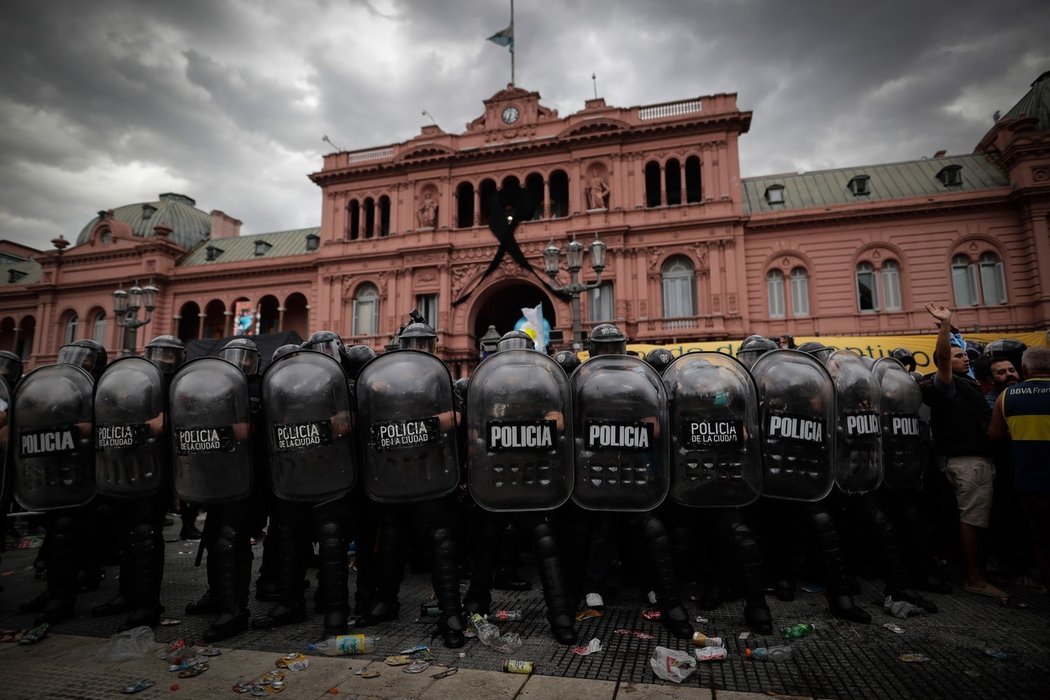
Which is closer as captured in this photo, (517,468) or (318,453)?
(517,468)

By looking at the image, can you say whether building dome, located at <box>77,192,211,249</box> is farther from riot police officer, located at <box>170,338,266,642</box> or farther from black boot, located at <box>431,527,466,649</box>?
black boot, located at <box>431,527,466,649</box>

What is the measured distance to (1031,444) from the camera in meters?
4.53

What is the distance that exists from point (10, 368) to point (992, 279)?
95.6ft

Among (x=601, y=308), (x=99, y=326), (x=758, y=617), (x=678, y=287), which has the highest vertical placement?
(x=99, y=326)

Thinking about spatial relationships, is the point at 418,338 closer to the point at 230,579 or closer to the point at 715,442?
the point at 230,579

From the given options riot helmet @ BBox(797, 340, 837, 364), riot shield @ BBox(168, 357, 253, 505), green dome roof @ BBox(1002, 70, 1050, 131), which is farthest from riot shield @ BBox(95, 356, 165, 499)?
green dome roof @ BBox(1002, 70, 1050, 131)

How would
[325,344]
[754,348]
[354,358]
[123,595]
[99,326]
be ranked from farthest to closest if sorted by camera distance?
[99,326] → [754,348] → [354,358] → [325,344] → [123,595]

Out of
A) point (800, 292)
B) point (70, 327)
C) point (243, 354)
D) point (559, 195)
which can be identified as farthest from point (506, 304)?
point (70, 327)

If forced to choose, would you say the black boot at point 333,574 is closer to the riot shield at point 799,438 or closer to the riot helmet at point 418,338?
the riot helmet at point 418,338

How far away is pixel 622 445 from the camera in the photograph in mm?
4266

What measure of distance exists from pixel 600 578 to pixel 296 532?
2822 mm

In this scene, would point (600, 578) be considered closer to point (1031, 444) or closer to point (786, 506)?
point (786, 506)

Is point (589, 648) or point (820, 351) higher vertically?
point (820, 351)

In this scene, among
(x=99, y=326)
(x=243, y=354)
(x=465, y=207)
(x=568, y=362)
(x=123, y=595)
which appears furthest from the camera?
(x=99, y=326)
